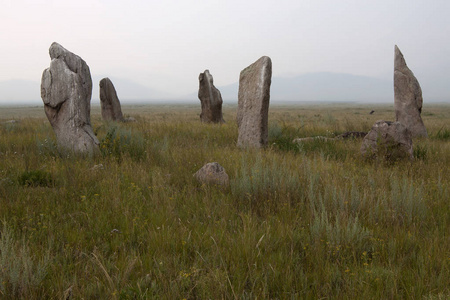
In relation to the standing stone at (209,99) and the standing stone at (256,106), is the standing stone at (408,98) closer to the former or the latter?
the standing stone at (256,106)

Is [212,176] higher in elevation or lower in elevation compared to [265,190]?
higher

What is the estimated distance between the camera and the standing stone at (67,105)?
696cm

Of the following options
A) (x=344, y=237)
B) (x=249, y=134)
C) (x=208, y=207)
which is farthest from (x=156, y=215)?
(x=249, y=134)

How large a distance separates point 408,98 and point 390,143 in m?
5.07

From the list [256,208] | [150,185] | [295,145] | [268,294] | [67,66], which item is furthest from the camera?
[295,145]

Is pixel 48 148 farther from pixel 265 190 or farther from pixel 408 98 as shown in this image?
pixel 408 98

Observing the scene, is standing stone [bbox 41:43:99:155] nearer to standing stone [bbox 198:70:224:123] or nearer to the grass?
the grass

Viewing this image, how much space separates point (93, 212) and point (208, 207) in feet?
4.31

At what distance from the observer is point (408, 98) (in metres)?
10.5

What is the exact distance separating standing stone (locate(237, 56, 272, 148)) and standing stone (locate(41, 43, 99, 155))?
11.9 ft

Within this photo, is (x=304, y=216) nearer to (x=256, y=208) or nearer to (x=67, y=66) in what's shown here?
(x=256, y=208)

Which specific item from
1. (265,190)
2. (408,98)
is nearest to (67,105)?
(265,190)

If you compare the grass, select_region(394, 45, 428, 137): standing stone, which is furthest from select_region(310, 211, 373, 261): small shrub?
select_region(394, 45, 428, 137): standing stone

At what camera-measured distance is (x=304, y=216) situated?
374 cm
